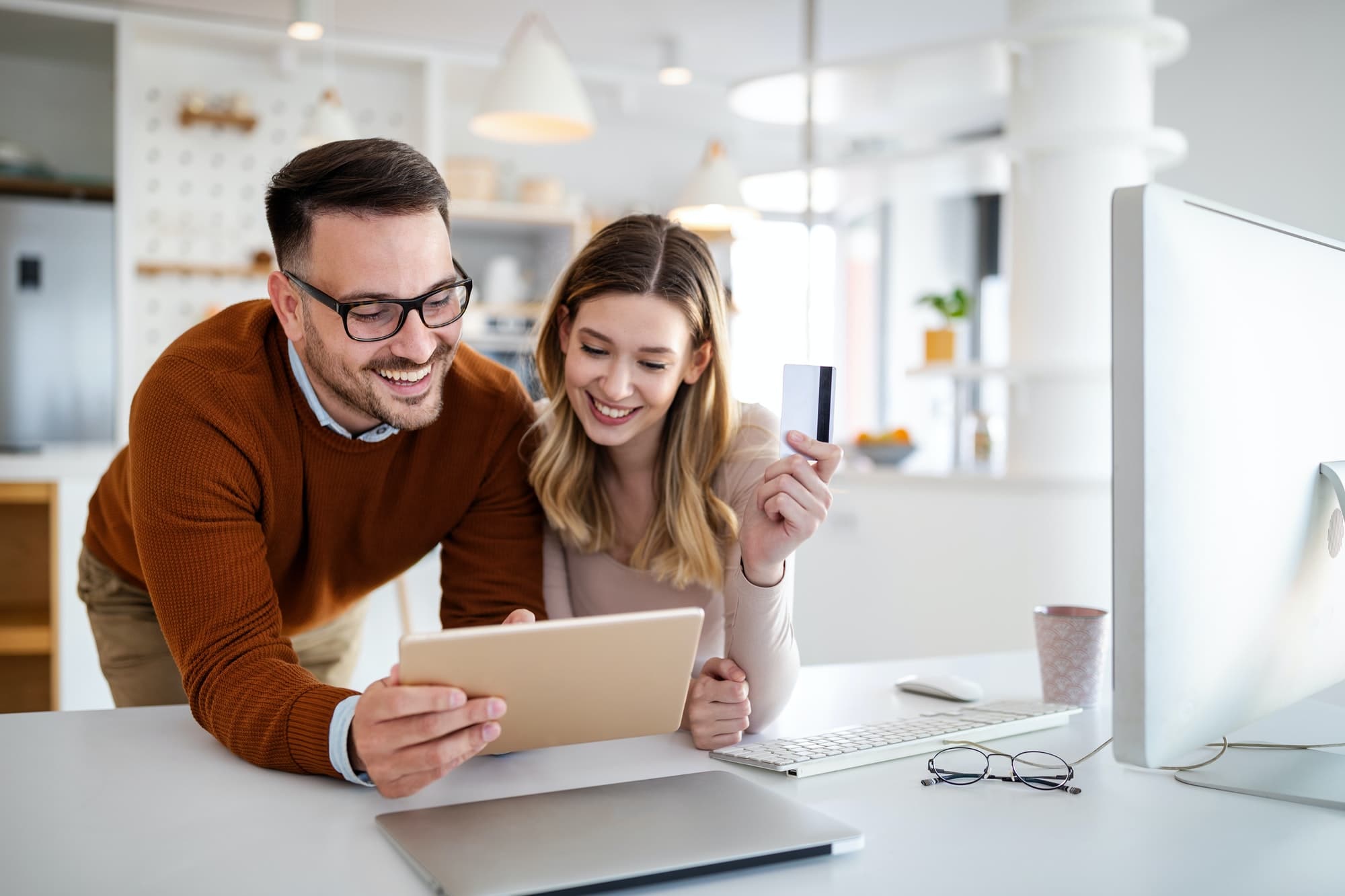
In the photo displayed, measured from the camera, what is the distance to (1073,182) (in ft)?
9.43

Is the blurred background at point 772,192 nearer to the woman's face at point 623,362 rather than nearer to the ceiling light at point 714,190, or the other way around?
the ceiling light at point 714,190

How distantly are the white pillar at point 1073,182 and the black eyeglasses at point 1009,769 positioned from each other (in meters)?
1.98

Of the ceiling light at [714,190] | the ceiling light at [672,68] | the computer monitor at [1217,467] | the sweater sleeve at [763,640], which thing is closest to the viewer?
the computer monitor at [1217,467]

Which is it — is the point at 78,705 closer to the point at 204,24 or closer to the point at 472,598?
the point at 472,598

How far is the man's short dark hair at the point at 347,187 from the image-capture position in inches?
49.1

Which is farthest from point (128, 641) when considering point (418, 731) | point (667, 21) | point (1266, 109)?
point (1266, 109)

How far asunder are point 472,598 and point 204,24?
411 cm

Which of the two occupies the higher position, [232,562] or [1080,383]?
[1080,383]

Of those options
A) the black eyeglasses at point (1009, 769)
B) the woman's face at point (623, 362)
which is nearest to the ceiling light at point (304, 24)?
the woman's face at point (623, 362)

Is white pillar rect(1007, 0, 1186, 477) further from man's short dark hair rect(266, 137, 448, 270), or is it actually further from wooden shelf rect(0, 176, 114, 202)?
wooden shelf rect(0, 176, 114, 202)

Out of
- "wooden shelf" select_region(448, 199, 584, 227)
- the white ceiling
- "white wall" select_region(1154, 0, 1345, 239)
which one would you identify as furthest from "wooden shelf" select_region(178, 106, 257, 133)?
"white wall" select_region(1154, 0, 1345, 239)

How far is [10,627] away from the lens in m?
2.78

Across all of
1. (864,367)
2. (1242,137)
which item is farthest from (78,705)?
(864,367)

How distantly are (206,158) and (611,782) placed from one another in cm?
469
